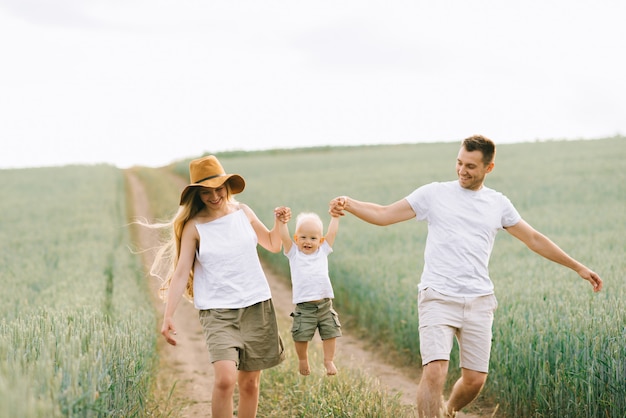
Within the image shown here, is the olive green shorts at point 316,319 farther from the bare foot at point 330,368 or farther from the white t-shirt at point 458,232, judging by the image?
the white t-shirt at point 458,232

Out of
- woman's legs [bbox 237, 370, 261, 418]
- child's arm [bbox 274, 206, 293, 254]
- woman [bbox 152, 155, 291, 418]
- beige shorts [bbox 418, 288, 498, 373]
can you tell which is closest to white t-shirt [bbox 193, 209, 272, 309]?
woman [bbox 152, 155, 291, 418]

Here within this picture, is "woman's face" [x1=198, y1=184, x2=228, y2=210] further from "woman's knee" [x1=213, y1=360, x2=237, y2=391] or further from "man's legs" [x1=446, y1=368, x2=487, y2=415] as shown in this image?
"man's legs" [x1=446, y1=368, x2=487, y2=415]

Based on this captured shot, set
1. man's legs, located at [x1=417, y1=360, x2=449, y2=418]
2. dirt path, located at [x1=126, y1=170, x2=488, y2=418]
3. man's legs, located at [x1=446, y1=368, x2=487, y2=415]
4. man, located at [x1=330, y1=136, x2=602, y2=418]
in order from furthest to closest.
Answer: dirt path, located at [x1=126, y1=170, x2=488, y2=418] → man's legs, located at [x1=446, y1=368, x2=487, y2=415] → man, located at [x1=330, y1=136, x2=602, y2=418] → man's legs, located at [x1=417, y1=360, x2=449, y2=418]

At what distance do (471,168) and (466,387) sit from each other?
5.59 ft

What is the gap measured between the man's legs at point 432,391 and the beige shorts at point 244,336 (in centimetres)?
109

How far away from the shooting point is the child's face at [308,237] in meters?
4.98

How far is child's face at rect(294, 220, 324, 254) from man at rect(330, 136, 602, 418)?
0.23 metres

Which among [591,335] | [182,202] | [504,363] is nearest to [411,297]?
[504,363]

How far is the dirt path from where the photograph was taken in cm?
692

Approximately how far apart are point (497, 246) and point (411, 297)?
4.32 meters

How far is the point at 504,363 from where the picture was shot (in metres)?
6.43

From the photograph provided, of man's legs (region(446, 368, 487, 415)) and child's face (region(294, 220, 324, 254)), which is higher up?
child's face (region(294, 220, 324, 254))

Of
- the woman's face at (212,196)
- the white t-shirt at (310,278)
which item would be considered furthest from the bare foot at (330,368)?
the woman's face at (212,196)

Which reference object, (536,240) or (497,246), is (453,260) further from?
(497,246)
